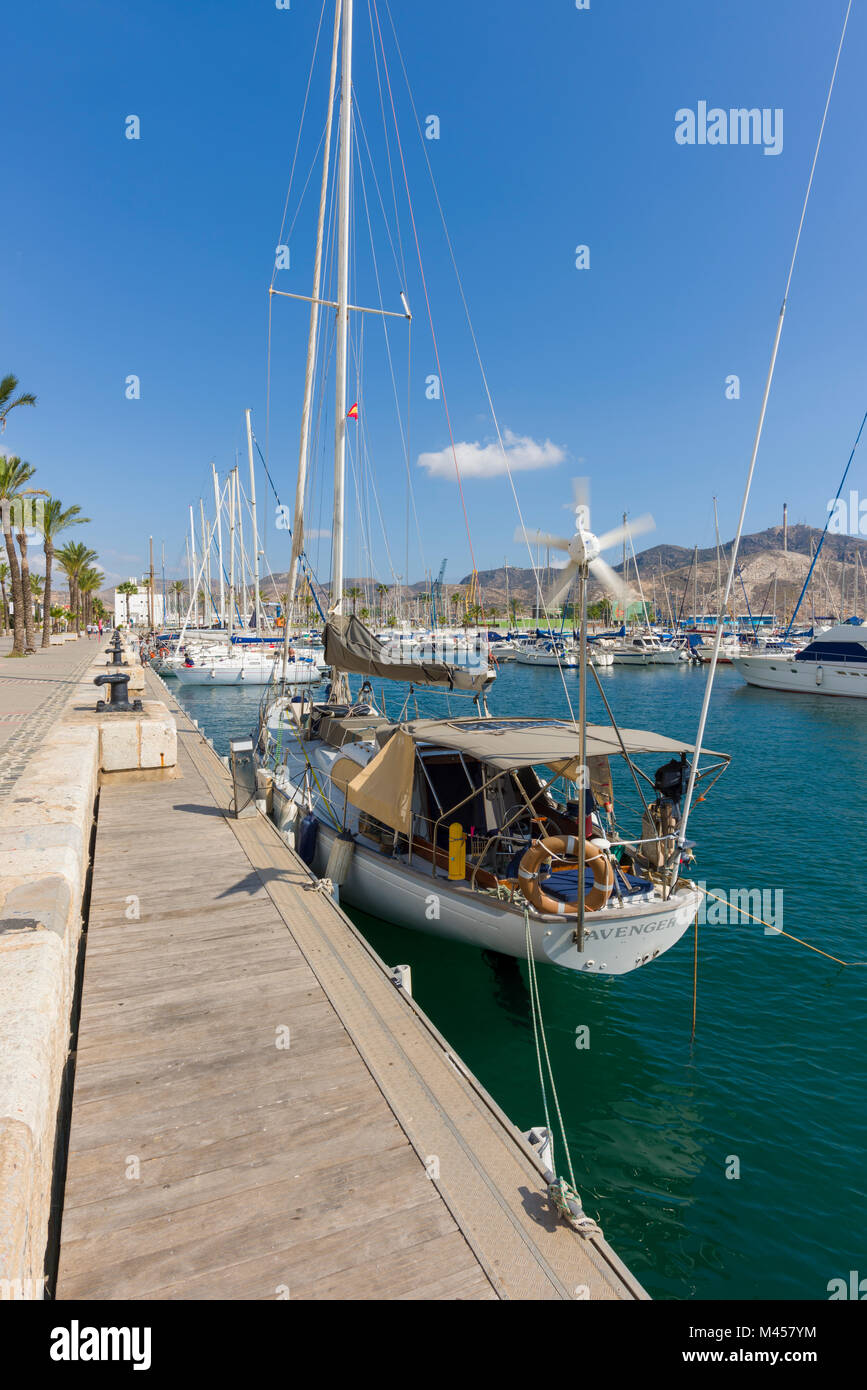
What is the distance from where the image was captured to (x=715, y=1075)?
27.3 ft

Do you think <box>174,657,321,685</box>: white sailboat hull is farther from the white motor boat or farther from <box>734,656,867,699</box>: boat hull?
the white motor boat

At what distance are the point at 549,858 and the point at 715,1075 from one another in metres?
3.37

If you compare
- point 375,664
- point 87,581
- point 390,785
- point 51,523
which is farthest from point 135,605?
point 390,785

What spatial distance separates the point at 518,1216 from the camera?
418cm

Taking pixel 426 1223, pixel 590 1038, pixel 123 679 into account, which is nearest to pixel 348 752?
pixel 590 1038

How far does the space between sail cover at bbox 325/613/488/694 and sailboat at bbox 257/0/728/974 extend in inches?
1.5

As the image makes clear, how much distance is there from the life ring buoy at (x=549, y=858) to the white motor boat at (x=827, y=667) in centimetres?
5057

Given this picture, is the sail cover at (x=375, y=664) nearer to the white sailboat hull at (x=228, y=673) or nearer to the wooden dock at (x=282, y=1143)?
the wooden dock at (x=282, y=1143)

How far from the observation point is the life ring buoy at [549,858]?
8.20m

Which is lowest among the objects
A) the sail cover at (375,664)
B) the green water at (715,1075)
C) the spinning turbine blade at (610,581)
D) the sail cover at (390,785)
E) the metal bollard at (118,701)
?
the green water at (715,1075)

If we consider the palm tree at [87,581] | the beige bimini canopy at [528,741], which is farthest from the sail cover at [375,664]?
the palm tree at [87,581]

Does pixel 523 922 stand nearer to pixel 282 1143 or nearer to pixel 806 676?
pixel 282 1143
